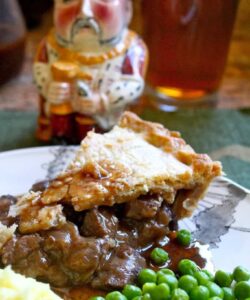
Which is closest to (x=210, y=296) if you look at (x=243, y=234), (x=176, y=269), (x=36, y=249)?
(x=176, y=269)

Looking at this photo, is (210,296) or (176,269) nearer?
(210,296)

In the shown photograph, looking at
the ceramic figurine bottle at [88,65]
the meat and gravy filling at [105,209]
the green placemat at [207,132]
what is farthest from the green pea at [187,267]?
the ceramic figurine bottle at [88,65]

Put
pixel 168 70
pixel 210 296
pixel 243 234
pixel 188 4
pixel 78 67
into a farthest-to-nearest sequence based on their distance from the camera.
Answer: pixel 168 70, pixel 188 4, pixel 78 67, pixel 243 234, pixel 210 296

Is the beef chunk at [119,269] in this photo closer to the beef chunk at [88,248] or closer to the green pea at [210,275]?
the beef chunk at [88,248]

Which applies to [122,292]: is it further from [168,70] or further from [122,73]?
[168,70]

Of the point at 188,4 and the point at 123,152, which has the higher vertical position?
the point at 188,4

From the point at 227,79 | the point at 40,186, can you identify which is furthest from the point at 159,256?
the point at 227,79
